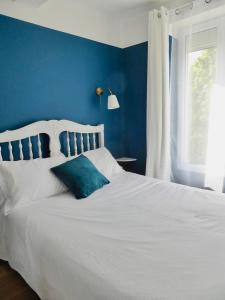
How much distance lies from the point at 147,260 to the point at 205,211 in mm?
727

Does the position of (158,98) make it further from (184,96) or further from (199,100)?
(199,100)

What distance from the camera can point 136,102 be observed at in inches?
121

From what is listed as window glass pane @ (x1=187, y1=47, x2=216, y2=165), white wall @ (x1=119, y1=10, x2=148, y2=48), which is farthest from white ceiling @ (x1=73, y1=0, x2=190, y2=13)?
window glass pane @ (x1=187, y1=47, x2=216, y2=165)

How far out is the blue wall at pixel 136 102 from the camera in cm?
294

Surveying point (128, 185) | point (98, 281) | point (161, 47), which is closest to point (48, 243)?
point (98, 281)

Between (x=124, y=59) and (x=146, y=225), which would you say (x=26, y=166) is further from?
(x=124, y=59)

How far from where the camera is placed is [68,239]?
1.26 meters

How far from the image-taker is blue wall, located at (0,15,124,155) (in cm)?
210

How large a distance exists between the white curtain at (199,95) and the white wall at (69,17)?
0.88 m

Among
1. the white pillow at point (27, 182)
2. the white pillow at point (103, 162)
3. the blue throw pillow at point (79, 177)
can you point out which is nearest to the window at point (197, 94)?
the white pillow at point (103, 162)

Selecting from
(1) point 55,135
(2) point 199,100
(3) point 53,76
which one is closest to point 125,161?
(1) point 55,135

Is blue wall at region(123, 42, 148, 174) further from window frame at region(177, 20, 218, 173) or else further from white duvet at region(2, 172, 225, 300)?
white duvet at region(2, 172, 225, 300)

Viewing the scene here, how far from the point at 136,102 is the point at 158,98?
1.69ft

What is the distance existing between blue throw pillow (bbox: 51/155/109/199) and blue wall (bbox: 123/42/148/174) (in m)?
1.14
